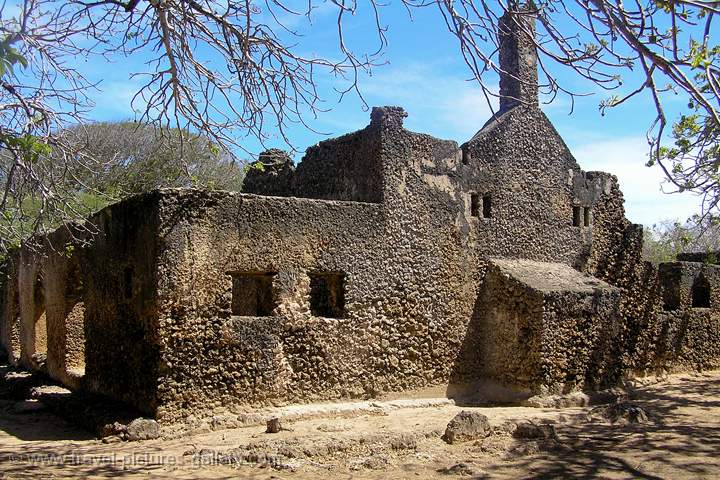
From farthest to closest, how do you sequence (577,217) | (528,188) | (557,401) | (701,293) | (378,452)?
(701,293), (577,217), (528,188), (557,401), (378,452)

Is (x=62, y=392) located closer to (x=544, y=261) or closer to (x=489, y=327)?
(x=489, y=327)

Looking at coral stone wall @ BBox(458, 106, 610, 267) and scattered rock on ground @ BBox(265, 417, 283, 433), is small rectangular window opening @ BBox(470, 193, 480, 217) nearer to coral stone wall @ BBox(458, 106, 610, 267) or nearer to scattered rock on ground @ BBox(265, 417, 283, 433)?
coral stone wall @ BBox(458, 106, 610, 267)

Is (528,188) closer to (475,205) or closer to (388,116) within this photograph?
(475,205)

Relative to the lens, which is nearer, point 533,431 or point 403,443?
point 403,443

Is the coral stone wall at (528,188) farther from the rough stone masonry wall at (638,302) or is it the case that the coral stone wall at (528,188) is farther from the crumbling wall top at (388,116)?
the crumbling wall top at (388,116)

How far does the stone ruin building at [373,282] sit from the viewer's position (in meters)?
9.43

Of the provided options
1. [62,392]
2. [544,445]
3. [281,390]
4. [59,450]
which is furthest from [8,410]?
[544,445]

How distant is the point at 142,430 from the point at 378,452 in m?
2.80

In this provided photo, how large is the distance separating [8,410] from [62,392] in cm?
85

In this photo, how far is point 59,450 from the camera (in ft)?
28.1

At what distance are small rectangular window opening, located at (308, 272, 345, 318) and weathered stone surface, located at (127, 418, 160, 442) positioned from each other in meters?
2.83

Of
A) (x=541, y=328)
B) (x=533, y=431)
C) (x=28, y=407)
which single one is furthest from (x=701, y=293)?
(x=28, y=407)

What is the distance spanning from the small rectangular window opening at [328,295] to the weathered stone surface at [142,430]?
111 inches

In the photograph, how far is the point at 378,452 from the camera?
833 cm
